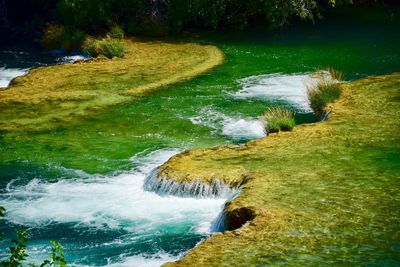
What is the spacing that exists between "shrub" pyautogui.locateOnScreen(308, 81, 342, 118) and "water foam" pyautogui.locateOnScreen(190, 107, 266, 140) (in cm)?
150

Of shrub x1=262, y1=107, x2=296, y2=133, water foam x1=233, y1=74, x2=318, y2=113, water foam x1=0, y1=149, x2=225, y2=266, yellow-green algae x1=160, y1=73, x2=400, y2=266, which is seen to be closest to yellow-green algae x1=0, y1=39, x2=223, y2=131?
water foam x1=233, y1=74, x2=318, y2=113

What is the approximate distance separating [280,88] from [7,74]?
1091 centimetres

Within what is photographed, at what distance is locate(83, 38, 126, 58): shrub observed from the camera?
27.0 metres

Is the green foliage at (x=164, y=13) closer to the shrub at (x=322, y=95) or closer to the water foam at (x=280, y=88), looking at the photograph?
the water foam at (x=280, y=88)

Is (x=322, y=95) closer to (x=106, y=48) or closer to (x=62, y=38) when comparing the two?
(x=106, y=48)

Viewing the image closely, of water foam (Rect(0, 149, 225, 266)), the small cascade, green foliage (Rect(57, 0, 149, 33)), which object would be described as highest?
green foliage (Rect(57, 0, 149, 33))

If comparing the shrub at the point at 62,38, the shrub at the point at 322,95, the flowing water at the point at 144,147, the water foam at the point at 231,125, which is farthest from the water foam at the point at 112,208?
the shrub at the point at 62,38

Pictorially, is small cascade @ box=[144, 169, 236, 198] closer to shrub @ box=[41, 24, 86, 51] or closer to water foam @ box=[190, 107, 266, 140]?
water foam @ box=[190, 107, 266, 140]

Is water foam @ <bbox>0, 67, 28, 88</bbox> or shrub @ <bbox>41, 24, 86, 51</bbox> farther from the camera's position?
shrub @ <bbox>41, 24, 86, 51</bbox>

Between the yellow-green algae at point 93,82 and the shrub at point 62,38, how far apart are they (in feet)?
8.33

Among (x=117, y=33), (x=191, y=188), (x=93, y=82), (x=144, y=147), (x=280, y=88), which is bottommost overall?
(x=144, y=147)

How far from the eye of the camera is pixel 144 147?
1659cm

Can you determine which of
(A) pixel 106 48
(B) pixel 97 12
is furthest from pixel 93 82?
(B) pixel 97 12

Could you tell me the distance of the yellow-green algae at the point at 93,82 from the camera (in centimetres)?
1977
